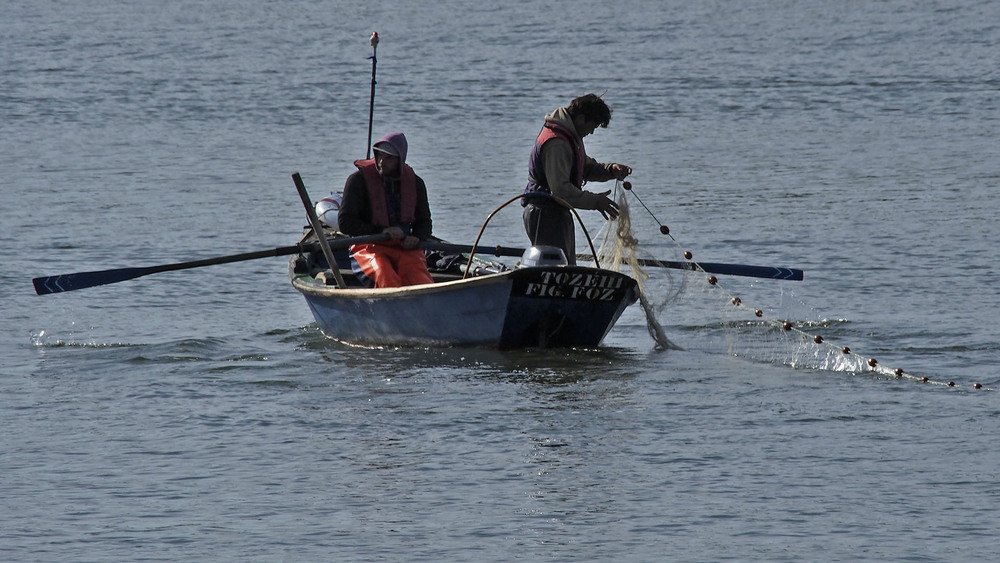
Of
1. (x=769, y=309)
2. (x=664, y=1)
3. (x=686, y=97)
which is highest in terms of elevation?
(x=664, y=1)

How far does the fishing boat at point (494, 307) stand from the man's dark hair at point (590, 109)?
894 millimetres

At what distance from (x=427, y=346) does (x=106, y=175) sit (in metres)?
9.55

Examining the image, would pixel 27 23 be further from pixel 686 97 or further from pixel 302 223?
pixel 302 223

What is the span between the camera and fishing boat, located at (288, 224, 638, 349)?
9336 mm

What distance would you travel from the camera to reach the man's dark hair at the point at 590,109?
31.0 ft

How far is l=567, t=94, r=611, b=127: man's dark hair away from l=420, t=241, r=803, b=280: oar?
1009mm

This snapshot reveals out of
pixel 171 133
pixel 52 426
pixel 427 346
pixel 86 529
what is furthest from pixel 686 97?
pixel 86 529

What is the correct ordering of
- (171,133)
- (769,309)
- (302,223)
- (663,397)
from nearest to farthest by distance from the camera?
(663,397) → (769,309) → (302,223) → (171,133)

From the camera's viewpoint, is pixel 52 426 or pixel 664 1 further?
pixel 664 1

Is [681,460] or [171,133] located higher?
[171,133]

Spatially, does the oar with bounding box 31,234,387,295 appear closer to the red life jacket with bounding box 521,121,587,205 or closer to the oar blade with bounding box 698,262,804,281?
the red life jacket with bounding box 521,121,587,205

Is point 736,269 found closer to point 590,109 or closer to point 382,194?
point 590,109

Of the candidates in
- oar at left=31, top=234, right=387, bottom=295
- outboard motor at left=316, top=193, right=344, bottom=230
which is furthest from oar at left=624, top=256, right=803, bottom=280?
outboard motor at left=316, top=193, right=344, bottom=230

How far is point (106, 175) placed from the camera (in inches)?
728
